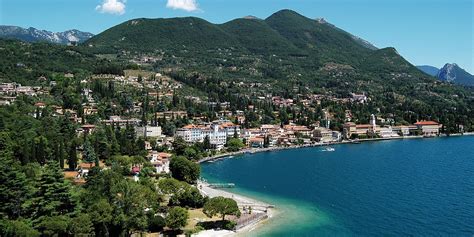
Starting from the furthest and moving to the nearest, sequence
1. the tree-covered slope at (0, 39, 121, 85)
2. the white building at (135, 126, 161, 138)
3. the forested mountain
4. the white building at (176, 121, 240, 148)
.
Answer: the forested mountain < the tree-covered slope at (0, 39, 121, 85) < the white building at (176, 121, 240, 148) < the white building at (135, 126, 161, 138)

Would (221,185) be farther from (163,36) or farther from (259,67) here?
(163,36)

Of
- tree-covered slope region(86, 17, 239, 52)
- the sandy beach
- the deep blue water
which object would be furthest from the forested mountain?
the sandy beach

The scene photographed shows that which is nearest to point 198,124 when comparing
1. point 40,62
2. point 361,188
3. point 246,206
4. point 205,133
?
point 205,133

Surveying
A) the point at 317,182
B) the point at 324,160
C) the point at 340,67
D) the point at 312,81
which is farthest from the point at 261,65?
the point at 317,182

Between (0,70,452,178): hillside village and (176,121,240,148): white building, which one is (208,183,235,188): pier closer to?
(0,70,452,178): hillside village

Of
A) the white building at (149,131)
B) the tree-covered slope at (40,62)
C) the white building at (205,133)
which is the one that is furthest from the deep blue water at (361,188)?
the tree-covered slope at (40,62)

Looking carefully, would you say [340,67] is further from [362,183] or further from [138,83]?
[362,183]

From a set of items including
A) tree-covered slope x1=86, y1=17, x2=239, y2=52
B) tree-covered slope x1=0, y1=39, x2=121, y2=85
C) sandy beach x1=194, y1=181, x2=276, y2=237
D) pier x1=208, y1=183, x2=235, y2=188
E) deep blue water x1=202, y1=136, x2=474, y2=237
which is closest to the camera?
sandy beach x1=194, y1=181, x2=276, y2=237

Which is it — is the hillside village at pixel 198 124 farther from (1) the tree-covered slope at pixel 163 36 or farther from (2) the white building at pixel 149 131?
(1) the tree-covered slope at pixel 163 36
